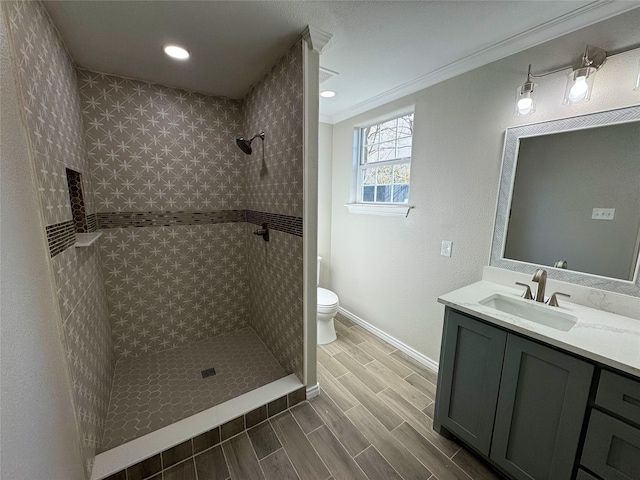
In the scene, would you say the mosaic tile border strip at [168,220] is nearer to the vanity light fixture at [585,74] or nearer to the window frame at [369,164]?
the window frame at [369,164]

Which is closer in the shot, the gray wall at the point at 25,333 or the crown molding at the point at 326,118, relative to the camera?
the gray wall at the point at 25,333

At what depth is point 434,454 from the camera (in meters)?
1.46

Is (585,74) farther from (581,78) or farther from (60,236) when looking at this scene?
(60,236)

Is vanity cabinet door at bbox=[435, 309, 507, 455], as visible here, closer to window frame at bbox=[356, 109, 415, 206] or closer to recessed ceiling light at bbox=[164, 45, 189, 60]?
window frame at bbox=[356, 109, 415, 206]

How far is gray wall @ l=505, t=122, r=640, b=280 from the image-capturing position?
4.08 ft

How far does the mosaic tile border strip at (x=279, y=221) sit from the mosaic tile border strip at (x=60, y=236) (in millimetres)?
1128

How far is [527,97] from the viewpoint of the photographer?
4.70 ft

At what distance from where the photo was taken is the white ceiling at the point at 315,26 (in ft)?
4.01

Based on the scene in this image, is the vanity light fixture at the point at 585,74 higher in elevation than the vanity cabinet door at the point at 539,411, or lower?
higher

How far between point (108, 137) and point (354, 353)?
103 inches

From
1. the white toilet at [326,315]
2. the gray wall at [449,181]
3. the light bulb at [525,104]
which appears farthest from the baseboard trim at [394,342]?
the light bulb at [525,104]

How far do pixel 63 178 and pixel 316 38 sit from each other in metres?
1.50

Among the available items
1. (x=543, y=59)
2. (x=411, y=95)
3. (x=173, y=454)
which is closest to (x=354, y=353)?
(x=173, y=454)

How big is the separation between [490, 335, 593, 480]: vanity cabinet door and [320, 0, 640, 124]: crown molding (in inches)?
61.8
